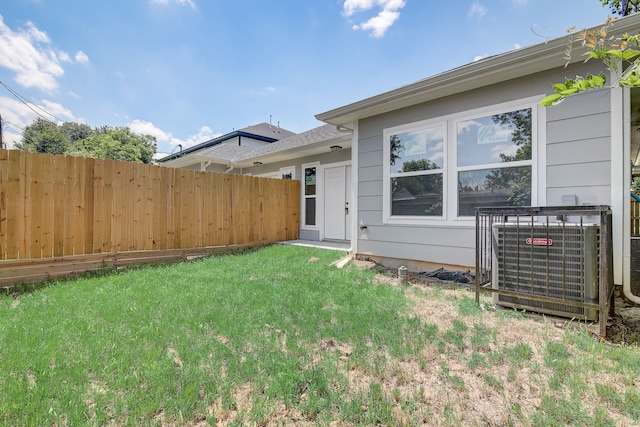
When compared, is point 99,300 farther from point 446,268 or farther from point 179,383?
point 446,268

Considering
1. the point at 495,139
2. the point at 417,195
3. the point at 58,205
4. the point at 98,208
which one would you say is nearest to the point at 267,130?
the point at 98,208

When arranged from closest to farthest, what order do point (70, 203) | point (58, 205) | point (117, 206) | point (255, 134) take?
point (58, 205), point (70, 203), point (117, 206), point (255, 134)

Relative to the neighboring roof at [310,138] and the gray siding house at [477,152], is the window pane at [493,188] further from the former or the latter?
the neighboring roof at [310,138]

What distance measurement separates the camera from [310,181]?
8.80 metres

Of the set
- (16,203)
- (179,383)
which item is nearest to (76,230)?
(16,203)

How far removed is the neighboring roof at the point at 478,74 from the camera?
3.26m

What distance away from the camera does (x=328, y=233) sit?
8320 mm

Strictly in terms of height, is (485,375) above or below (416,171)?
below

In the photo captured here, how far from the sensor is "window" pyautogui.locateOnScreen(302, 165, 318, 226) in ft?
28.5

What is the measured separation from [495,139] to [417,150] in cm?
115

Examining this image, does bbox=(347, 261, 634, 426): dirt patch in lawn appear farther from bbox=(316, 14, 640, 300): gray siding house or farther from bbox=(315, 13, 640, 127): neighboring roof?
bbox=(315, 13, 640, 127): neighboring roof

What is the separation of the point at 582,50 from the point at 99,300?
6.17 meters

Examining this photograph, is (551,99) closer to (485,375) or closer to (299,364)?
(485,375)

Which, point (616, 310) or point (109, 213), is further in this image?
point (109, 213)
